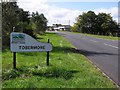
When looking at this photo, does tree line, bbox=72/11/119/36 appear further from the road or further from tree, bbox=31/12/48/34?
the road

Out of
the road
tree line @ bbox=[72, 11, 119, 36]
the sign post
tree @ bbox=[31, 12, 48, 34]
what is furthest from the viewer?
tree line @ bbox=[72, 11, 119, 36]

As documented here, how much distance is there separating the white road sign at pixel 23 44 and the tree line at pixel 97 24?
94306 mm

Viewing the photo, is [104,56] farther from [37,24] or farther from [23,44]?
[37,24]

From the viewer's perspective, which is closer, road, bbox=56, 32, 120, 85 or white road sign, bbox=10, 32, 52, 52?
white road sign, bbox=10, 32, 52, 52

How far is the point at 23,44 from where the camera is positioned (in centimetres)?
1201

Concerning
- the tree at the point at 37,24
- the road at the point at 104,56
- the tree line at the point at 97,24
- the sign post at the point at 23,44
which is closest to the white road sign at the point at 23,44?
the sign post at the point at 23,44

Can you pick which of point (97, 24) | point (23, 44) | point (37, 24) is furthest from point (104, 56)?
point (97, 24)

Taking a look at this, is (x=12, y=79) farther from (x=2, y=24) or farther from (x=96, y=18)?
(x=96, y=18)

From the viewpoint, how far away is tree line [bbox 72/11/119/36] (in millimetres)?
106625

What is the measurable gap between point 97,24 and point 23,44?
104174mm

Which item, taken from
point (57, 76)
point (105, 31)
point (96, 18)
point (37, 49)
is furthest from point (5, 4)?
point (96, 18)

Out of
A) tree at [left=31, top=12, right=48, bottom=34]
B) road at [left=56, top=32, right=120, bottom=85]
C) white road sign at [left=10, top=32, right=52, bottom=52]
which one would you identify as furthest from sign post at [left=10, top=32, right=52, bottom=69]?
tree at [left=31, top=12, right=48, bottom=34]

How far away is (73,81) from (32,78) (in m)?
1.33

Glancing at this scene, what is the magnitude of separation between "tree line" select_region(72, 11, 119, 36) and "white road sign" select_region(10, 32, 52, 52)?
94306 mm
